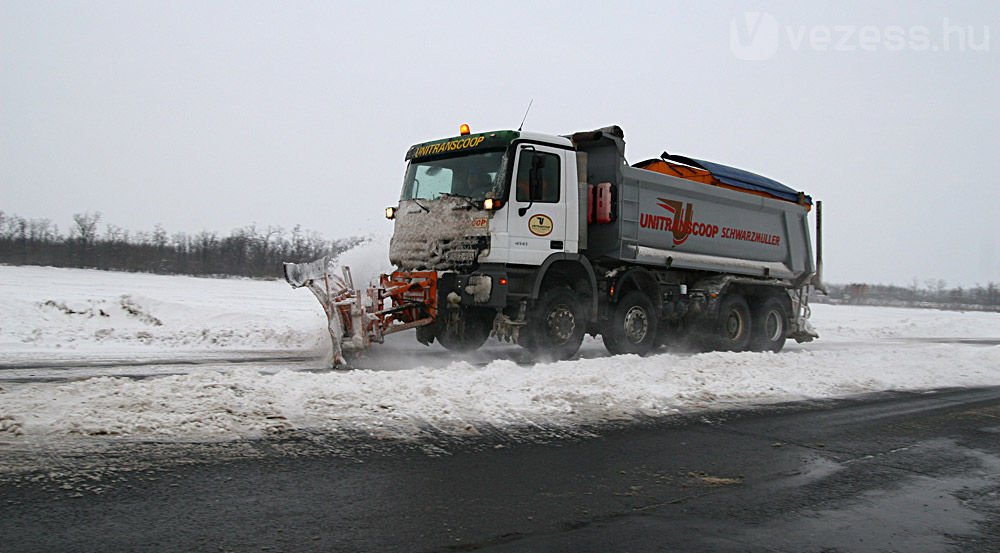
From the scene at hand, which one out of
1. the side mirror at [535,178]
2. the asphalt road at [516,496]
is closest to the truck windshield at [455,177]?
the side mirror at [535,178]

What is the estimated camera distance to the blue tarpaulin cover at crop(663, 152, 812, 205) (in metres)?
13.5

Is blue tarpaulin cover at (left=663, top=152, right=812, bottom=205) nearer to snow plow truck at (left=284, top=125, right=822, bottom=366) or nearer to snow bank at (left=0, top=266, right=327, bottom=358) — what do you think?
snow plow truck at (left=284, top=125, right=822, bottom=366)

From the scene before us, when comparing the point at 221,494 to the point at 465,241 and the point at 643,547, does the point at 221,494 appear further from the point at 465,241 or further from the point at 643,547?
the point at 465,241

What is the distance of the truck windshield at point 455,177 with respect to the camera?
33.2 feet

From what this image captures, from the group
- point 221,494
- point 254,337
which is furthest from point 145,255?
point 221,494

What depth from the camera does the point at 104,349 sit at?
11367mm

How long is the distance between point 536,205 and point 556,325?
1786 mm

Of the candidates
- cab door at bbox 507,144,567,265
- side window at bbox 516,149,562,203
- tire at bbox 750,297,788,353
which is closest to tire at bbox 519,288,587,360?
cab door at bbox 507,144,567,265

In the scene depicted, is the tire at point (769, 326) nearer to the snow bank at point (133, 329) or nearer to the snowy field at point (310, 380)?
the snowy field at point (310, 380)

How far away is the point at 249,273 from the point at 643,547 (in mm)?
67897

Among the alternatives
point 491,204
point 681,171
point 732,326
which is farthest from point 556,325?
point 732,326

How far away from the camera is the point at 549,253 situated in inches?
411

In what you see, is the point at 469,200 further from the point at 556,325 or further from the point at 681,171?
the point at 681,171

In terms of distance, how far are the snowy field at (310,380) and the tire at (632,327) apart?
0.94 m
